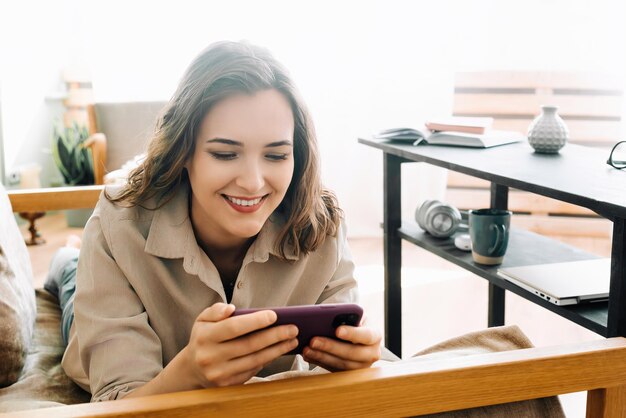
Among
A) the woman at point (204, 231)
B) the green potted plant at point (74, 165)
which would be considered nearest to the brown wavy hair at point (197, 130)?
the woman at point (204, 231)

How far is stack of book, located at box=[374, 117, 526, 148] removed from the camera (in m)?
1.78

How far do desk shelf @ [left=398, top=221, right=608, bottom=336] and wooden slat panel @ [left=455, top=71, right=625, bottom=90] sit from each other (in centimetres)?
203

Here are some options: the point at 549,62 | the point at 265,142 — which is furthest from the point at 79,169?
the point at 265,142

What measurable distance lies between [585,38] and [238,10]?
1714 mm

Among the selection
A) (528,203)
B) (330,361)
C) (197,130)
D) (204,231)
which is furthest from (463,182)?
(330,361)

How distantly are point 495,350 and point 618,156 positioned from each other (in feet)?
2.30

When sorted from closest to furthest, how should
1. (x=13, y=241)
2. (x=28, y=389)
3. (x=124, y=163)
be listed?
(x=28, y=389), (x=13, y=241), (x=124, y=163)

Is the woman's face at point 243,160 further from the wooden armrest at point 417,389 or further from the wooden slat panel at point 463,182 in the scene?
the wooden slat panel at point 463,182

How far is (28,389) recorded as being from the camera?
4.05 ft

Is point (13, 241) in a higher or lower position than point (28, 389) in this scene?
higher

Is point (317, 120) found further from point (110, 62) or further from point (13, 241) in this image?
point (13, 241)

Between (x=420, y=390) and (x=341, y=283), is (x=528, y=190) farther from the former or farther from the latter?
(x=420, y=390)

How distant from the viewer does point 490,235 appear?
1573 millimetres

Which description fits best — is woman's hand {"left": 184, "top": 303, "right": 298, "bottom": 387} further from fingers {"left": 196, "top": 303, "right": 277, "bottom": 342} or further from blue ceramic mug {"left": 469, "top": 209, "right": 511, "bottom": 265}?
blue ceramic mug {"left": 469, "top": 209, "right": 511, "bottom": 265}
